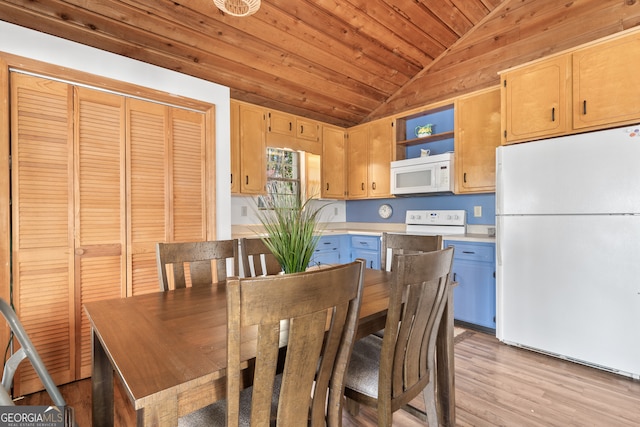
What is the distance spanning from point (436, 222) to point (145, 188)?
2.86 m

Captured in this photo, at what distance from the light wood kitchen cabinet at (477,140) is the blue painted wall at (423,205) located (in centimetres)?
21

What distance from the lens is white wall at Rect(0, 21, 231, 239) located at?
6.43ft

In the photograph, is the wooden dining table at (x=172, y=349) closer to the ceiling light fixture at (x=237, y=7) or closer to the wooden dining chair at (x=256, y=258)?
the wooden dining chair at (x=256, y=258)

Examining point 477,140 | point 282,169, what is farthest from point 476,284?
point 282,169

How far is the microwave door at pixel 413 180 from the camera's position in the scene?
3.50 meters

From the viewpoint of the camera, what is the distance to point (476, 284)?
2.96 m

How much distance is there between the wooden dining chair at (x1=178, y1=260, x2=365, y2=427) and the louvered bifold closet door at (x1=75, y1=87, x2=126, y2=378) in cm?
171

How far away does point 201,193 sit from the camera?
2.74 m

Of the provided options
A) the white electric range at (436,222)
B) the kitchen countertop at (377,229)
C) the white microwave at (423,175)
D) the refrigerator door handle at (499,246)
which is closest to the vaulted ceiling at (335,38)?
the white microwave at (423,175)

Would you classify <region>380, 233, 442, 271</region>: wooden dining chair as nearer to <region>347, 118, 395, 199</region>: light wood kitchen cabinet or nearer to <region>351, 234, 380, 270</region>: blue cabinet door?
<region>351, 234, 380, 270</region>: blue cabinet door

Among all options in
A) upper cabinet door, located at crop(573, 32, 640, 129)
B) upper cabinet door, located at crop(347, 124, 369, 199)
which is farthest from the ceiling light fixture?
upper cabinet door, located at crop(347, 124, 369, 199)

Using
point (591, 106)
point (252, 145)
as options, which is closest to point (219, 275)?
point (252, 145)

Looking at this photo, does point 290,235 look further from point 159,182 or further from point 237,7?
point 159,182

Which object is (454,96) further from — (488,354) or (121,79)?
(121,79)
